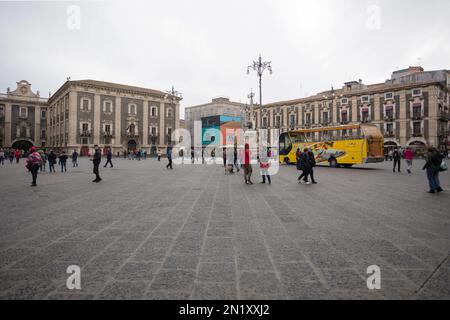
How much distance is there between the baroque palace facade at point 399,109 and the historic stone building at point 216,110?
101 ft

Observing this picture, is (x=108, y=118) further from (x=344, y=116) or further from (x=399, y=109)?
(x=399, y=109)

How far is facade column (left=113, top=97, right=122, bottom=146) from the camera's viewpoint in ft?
170

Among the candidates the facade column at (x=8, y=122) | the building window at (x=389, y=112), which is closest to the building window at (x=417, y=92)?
the building window at (x=389, y=112)

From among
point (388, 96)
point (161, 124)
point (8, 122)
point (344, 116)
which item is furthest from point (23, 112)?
point (388, 96)

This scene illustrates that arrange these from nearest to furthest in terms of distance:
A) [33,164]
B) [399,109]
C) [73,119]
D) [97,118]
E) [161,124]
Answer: [33,164] < [399,109] < [73,119] < [97,118] < [161,124]

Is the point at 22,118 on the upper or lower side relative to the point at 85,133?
upper

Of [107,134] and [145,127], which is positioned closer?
[107,134]

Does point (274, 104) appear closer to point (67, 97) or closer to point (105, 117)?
point (105, 117)

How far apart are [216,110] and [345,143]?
64760mm

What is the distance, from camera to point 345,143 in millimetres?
21031
